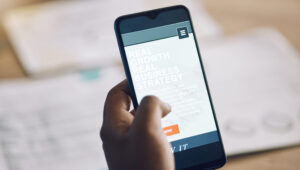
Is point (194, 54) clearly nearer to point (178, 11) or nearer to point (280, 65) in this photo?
point (178, 11)

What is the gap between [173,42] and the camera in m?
0.47

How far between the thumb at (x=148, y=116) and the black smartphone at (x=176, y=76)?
0.29 ft

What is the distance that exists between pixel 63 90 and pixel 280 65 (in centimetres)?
40

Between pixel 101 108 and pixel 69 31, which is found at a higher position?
pixel 69 31

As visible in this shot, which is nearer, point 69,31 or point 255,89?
point 255,89

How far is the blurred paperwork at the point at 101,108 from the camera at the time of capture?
1.79 feet

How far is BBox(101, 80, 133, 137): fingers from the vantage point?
36cm

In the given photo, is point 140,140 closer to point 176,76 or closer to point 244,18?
point 176,76

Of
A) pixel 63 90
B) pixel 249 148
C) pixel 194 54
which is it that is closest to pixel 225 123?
pixel 249 148

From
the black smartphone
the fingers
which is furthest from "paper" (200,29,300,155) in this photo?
the fingers

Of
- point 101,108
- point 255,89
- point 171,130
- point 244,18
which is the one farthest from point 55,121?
point 244,18

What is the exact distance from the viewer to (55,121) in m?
0.59

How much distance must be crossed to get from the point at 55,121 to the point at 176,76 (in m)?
0.23

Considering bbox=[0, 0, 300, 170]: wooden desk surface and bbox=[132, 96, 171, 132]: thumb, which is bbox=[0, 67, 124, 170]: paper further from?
bbox=[132, 96, 171, 132]: thumb
